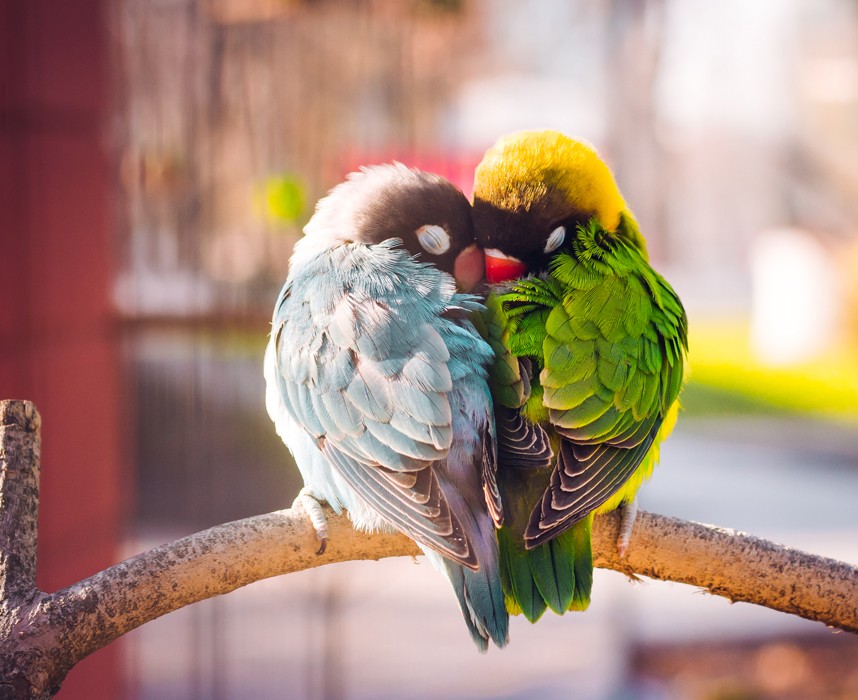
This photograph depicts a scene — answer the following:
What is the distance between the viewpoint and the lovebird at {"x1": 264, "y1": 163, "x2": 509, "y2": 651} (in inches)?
58.7

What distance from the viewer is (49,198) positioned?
2.99 m

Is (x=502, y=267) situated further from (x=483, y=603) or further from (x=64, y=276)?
(x=64, y=276)

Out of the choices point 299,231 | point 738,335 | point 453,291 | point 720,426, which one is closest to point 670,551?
point 453,291


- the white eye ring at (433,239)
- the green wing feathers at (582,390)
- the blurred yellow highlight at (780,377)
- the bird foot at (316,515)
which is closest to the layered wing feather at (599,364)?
the green wing feathers at (582,390)

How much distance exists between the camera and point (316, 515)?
1687mm

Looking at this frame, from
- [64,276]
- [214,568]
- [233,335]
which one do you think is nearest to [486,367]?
[214,568]

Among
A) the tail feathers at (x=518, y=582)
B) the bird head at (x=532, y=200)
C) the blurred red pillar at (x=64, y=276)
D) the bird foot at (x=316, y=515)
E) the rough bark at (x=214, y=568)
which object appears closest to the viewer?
the rough bark at (x=214, y=568)

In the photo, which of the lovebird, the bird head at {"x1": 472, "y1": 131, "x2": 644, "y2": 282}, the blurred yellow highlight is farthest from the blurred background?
the blurred yellow highlight

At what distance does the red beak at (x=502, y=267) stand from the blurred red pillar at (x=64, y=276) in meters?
1.52

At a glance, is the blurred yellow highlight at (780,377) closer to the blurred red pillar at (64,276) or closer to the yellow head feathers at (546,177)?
the blurred red pillar at (64,276)

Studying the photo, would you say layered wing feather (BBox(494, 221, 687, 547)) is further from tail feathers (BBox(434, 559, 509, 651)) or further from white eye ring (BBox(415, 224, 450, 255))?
white eye ring (BBox(415, 224, 450, 255))

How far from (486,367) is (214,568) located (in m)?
0.55

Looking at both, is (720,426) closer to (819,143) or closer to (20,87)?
(20,87)

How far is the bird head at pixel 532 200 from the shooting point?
6.37 feet
